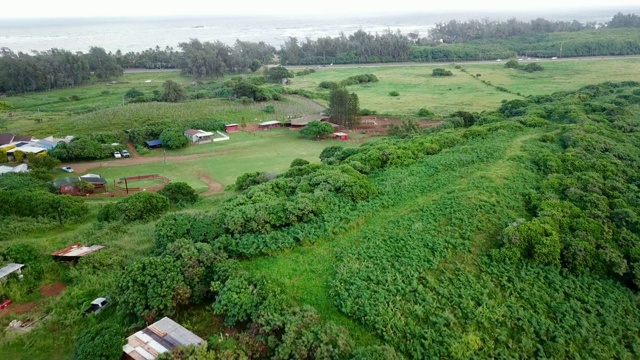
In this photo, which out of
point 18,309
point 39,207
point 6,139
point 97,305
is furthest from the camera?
point 6,139

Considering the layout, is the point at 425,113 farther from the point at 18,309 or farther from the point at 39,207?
the point at 18,309

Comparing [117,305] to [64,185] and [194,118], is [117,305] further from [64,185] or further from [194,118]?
[194,118]

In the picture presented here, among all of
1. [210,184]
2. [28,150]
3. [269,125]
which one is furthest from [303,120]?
[28,150]

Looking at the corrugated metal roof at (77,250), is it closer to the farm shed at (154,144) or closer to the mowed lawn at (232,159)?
the mowed lawn at (232,159)

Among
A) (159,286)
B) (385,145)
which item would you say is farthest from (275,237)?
(385,145)

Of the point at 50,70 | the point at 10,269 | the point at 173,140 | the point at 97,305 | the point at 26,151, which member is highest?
the point at 50,70

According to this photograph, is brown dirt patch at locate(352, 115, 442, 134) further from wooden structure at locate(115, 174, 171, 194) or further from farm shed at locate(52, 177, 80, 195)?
farm shed at locate(52, 177, 80, 195)
